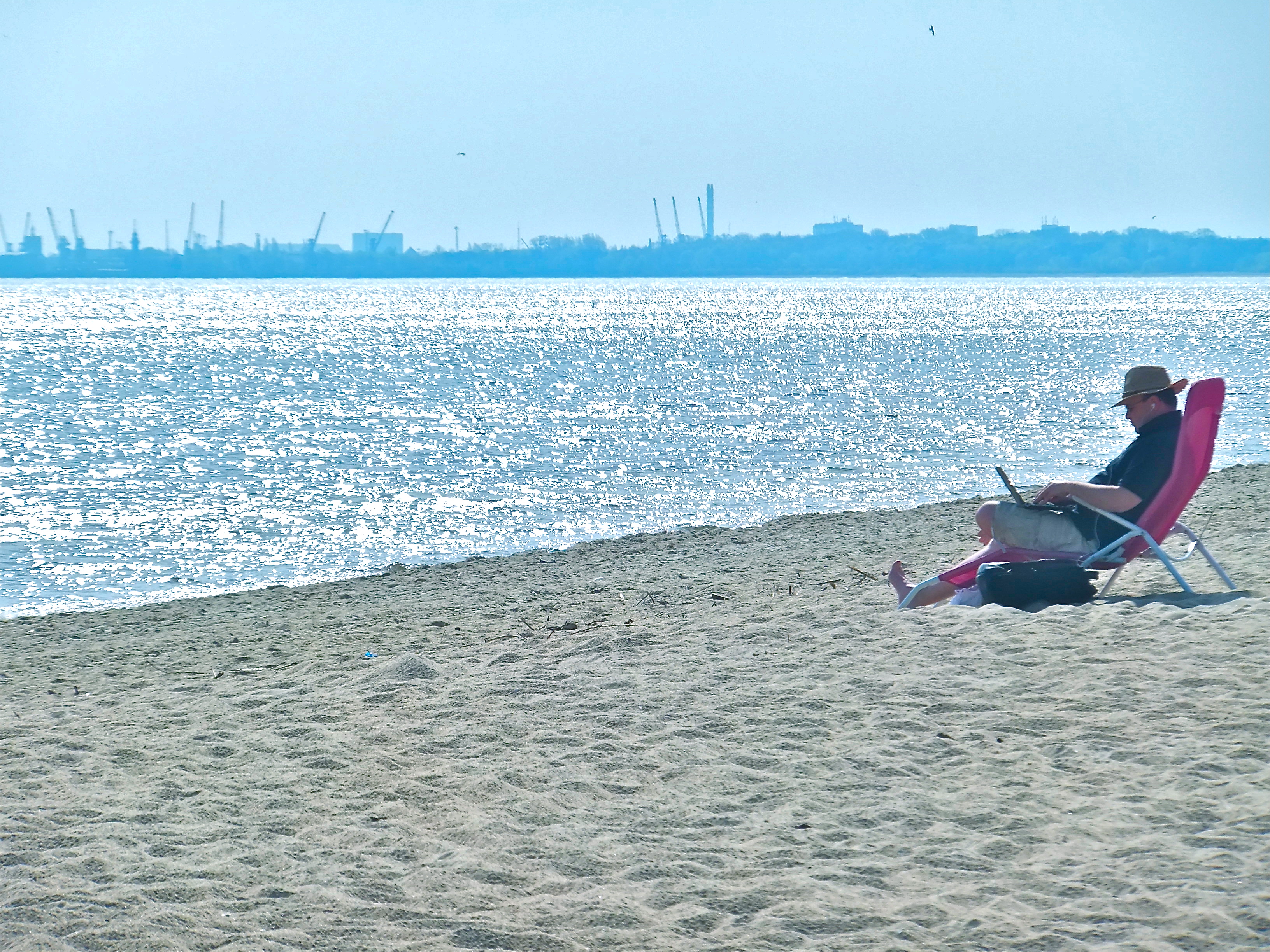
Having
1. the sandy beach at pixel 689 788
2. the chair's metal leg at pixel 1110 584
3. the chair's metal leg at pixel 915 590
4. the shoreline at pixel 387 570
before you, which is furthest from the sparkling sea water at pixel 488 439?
the chair's metal leg at pixel 1110 584

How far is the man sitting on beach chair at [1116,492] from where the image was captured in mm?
5977

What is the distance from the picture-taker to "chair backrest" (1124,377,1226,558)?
19.5 feet

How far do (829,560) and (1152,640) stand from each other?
5.13 m

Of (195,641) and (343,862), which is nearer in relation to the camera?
(343,862)

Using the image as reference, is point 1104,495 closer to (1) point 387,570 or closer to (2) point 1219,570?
(2) point 1219,570

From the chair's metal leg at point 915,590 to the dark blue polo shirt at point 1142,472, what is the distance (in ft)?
2.55

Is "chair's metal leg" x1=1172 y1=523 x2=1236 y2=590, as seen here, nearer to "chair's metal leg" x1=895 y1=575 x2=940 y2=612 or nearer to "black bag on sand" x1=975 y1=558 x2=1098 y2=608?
"black bag on sand" x1=975 y1=558 x2=1098 y2=608

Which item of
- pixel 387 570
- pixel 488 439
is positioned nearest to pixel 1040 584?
pixel 387 570

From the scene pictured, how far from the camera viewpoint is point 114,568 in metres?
13.0

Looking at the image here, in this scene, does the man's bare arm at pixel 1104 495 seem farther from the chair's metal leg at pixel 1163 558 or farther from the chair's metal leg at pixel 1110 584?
the chair's metal leg at pixel 1110 584

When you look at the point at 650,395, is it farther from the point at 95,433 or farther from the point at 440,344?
the point at 440,344

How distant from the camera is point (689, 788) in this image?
4184mm

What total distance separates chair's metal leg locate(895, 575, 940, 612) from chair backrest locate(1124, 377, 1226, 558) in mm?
1063

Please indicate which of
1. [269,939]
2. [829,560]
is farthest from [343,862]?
[829,560]
